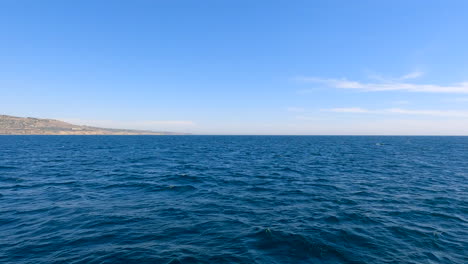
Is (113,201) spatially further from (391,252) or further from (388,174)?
(388,174)

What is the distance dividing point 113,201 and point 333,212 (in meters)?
20.9

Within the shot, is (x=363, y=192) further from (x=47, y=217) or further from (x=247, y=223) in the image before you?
(x=47, y=217)

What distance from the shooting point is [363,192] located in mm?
25484

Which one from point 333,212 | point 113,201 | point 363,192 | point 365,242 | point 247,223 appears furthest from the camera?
point 363,192

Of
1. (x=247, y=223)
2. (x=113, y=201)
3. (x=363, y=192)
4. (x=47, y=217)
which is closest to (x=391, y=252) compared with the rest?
(x=247, y=223)

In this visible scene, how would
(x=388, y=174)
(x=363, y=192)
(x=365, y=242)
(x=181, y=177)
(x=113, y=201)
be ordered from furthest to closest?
(x=388, y=174) < (x=181, y=177) < (x=363, y=192) < (x=113, y=201) < (x=365, y=242)

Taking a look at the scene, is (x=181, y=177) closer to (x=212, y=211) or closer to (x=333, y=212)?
(x=212, y=211)

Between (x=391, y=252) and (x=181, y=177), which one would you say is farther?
(x=181, y=177)

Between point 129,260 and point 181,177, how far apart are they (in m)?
21.3

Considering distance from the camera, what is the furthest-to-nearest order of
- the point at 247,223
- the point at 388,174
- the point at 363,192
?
the point at 388,174 → the point at 363,192 → the point at 247,223

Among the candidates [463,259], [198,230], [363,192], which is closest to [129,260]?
[198,230]

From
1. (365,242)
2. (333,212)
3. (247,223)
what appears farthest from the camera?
(333,212)

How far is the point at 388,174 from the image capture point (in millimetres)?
36344

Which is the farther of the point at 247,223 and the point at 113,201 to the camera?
the point at 113,201
